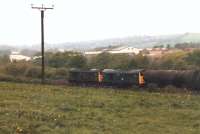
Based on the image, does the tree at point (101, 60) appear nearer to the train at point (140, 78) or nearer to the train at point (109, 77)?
the train at point (109, 77)

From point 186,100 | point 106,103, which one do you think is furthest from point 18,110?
point 186,100

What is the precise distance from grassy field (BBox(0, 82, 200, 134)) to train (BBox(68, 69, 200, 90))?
13.0m

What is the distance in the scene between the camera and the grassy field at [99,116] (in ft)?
66.4

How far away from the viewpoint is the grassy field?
2023 cm

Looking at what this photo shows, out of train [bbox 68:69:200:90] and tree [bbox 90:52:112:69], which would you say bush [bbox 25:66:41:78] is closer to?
tree [bbox 90:52:112:69]

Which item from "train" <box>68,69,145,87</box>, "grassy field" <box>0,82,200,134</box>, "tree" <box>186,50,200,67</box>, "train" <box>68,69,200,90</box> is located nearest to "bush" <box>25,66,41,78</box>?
"train" <box>68,69,145,87</box>

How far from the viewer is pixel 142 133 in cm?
1992

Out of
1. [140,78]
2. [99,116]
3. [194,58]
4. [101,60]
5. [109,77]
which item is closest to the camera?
[99,116]

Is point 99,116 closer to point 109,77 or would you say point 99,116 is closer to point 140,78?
point 140,78

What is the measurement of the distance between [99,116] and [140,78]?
2638 centimetres

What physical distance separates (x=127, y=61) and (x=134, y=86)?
3076 centimetres

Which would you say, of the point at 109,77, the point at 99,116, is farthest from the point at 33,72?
the point at 99,116

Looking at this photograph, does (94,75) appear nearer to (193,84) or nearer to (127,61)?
(193,84)

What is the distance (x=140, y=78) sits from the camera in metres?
50.2
